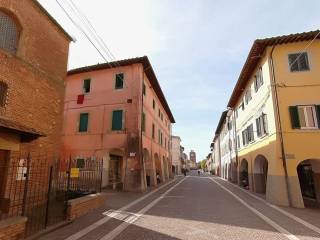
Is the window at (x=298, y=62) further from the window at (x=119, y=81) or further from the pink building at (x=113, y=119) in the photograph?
the window at (x=119, y=81)

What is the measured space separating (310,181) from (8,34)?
1884 cm

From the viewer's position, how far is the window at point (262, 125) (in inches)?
587

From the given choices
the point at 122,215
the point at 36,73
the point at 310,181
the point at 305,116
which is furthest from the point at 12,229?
the point at 310,181

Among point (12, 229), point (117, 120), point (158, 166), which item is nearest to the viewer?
point (12, 229)

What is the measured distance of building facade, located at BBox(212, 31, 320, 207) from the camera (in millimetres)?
12289

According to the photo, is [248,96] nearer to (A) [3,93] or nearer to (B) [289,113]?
(B) [289,113]

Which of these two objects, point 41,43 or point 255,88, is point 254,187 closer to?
point 255,88

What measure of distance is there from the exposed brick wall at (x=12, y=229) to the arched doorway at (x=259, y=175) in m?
16.4

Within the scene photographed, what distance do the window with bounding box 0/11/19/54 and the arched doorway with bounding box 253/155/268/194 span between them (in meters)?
17.5

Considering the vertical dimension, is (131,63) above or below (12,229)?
above

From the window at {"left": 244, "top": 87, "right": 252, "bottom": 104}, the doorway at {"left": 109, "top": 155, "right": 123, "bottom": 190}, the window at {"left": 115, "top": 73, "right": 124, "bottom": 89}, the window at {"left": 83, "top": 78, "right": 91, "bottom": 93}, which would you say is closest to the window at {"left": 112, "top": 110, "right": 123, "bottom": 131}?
the window at {"left": 115, "top": 73, "right": 124, "bottom": 89}

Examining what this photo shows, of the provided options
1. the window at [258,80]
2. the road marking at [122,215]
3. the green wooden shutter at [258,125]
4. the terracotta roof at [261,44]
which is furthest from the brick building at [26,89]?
the green wooden shutter at [258,125]

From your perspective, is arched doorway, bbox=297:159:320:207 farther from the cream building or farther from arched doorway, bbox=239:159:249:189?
the cream building

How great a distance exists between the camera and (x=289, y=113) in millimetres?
12914
